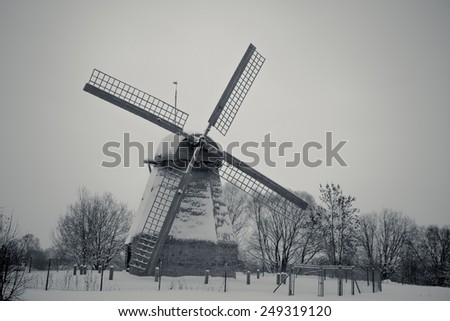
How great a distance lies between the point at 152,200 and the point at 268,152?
6.10 m

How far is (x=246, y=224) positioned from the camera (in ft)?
117

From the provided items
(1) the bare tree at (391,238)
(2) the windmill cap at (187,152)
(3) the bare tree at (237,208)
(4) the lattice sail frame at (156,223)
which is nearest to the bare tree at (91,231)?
(3) the bare tree at (237,208)

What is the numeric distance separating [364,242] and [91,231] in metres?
24.9

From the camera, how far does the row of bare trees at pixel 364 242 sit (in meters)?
32.4

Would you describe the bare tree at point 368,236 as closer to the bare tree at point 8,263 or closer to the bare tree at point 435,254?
the bare tree at point 435,254

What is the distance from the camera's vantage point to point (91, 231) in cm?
2816

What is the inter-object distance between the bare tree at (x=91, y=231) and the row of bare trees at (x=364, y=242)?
9870 millimetres

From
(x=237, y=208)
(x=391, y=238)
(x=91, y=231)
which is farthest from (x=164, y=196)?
(x=391, y=238)

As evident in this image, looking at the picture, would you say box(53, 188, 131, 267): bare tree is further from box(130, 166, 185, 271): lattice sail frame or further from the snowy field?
the snowy field

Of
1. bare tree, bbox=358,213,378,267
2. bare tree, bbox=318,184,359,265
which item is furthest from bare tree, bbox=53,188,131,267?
bare tree, bbox=358,213,378,267

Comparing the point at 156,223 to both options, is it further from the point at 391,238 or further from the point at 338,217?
the point at 391,238

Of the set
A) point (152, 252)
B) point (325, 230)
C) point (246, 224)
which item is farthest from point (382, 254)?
point (152, 252)
